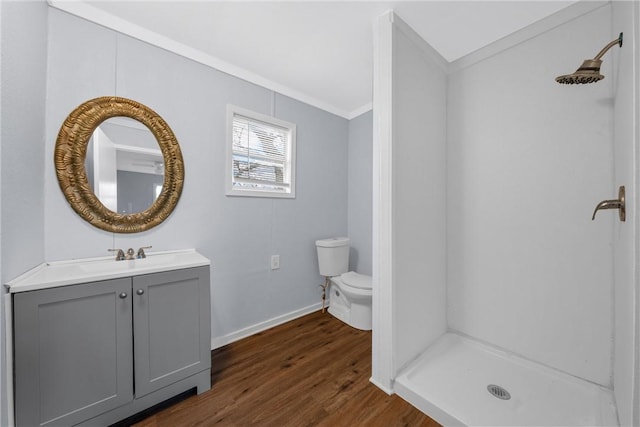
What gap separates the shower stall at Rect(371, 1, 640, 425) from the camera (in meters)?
1.36

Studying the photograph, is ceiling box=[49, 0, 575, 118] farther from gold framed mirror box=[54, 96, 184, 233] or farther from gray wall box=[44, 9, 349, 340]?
gold framed mirror box=[54, 96, 184, 233]

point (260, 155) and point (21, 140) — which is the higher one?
point (260, 155)

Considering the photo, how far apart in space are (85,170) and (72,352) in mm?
1018

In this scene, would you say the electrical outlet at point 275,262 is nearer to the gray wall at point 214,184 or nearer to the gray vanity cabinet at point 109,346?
the gray wall at point 214,184

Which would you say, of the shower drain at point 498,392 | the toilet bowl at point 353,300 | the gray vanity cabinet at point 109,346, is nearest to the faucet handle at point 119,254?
the gray vanity cabinet at point 109,346

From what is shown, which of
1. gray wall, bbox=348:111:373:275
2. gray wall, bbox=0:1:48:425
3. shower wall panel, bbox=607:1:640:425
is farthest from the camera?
gray wall, bbox=348:111:373:275

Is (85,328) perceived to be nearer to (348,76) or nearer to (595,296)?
(348,76)

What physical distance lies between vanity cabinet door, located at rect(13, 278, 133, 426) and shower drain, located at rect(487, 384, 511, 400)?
2.05 meters

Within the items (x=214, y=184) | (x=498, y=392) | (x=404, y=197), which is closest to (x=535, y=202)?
(x=404, y=197)

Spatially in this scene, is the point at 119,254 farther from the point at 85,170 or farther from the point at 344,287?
the point at 344,287

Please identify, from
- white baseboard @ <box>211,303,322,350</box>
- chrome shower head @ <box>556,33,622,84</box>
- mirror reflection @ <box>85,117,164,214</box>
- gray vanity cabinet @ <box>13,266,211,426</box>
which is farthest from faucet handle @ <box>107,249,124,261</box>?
chrome shower head @ <box>556,33,622,84</box>

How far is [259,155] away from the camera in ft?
7.31

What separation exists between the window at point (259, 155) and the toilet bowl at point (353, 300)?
3.40ft

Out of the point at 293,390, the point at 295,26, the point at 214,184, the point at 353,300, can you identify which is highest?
the point at 295,26
